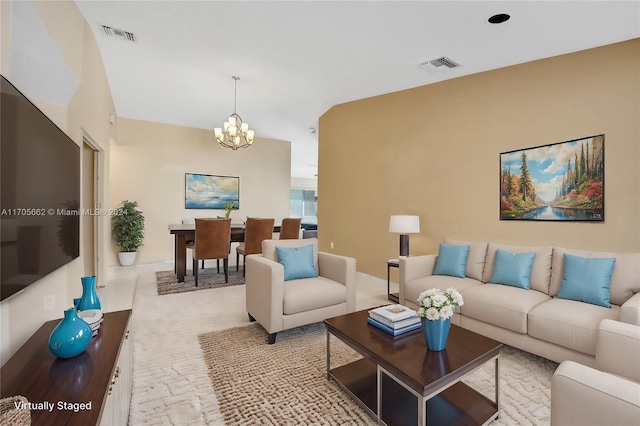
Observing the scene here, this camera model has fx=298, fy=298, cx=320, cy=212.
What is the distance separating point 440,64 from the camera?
335 centimetres

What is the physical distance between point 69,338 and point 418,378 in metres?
1.59

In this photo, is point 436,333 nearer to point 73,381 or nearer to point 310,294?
point 310,294

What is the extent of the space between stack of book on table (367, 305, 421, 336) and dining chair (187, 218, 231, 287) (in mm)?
3072

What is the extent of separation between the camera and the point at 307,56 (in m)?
3.42

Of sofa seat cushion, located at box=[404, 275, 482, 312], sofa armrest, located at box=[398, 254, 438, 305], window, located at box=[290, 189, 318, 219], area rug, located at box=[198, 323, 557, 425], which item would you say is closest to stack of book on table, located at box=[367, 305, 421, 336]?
area rug, located at box=[198, 323, 557, 425]

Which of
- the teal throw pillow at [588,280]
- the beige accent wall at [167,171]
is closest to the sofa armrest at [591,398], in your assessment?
the teal throw pillow at [588,280]

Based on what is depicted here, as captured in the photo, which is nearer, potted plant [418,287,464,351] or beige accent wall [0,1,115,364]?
beige accent wall [0,1,115,364]

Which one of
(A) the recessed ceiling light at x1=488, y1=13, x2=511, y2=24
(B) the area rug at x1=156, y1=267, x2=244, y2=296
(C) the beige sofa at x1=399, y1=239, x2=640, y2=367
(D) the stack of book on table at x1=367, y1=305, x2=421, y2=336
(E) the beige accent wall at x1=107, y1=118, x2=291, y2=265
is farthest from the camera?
(E) the beige accent wall at x1=107, y1=118, x2=291, y2=265

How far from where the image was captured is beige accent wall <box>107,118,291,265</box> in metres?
5.89

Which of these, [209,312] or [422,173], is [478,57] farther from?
[209,312]

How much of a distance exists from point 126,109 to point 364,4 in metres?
4.98

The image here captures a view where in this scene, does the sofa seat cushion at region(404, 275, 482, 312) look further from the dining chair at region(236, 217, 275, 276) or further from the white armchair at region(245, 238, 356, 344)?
the dining chair at region(236, 217, 275, 276)

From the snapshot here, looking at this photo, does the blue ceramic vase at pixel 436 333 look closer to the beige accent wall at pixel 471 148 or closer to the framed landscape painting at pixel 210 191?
the beige accent wall at pixel 471 148

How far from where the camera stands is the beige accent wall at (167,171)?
5887 mm
